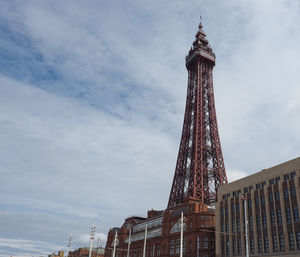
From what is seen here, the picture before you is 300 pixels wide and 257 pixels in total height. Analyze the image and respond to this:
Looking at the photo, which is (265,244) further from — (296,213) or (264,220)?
(296,213)

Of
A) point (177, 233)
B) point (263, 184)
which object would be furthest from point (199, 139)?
point (263, 184)

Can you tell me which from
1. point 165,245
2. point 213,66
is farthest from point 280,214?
point 213,66

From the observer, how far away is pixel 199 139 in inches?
4013

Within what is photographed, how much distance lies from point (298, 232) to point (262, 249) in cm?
779

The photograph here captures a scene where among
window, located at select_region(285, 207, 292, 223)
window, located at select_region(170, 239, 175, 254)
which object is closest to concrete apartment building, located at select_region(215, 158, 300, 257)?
window, located at select_region(285, 207, 292, 223)

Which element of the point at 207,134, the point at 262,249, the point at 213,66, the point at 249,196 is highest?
the point at 213,66

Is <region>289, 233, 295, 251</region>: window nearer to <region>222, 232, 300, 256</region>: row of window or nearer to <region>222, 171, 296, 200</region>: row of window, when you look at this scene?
<region>222, 232, 300, 256</region>: row of window

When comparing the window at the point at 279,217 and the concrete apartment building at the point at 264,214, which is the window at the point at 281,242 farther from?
the window at the point at 279,217

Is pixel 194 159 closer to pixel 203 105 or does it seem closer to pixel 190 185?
pixel 190 185

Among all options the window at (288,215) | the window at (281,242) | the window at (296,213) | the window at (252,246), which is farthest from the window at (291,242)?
the window at (252,246)

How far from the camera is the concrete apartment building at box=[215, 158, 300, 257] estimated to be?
156 ft

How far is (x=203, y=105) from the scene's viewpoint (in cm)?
11125

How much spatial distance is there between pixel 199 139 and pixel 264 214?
50.4 metres

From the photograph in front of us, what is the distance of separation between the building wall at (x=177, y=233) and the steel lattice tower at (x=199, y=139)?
26.2ft
